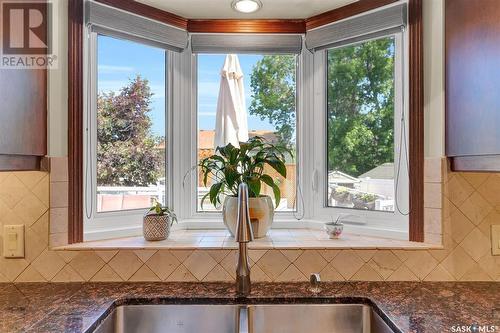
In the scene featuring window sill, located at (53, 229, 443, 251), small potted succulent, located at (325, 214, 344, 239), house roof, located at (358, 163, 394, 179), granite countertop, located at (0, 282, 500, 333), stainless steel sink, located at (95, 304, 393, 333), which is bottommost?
stainless steel sink, located at (95, 304, 393, 333)

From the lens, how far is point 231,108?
5.53ft

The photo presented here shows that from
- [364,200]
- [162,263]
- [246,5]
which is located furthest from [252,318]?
[246,5]

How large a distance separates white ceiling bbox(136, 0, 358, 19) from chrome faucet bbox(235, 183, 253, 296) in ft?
3.05

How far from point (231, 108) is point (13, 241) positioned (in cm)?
112

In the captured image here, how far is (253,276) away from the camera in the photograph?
1285 millimetres

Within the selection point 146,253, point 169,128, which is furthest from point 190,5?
point 146,253

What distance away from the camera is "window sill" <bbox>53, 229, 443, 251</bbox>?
4.21 ft

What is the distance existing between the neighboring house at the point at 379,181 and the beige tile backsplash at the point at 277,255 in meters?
0.21

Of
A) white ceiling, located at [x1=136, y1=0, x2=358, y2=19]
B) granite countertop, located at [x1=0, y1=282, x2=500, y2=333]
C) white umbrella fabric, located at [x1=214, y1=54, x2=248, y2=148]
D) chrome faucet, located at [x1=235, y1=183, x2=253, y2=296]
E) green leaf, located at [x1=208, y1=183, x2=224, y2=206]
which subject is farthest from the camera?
white umbrella fabric, located at [x1=214, y1=54, x2=248, y2=148]

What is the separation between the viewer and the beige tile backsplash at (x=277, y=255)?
4.05 feet

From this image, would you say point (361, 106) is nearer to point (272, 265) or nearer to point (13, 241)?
point (272, 265)

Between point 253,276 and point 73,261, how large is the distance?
0.72 metres

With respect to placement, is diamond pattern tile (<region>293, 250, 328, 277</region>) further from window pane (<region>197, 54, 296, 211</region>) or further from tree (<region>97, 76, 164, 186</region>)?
tree (<region>97, 76, 164, 186</region>)

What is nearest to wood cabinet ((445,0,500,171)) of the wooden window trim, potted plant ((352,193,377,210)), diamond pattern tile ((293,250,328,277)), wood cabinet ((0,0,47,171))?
the wooden window trim
